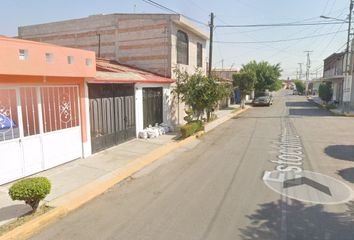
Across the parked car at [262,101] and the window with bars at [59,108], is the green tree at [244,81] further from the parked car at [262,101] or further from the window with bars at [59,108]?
the window with bars at [59,108]

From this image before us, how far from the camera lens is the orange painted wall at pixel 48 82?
6.81 meters

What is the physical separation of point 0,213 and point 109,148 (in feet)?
18.1

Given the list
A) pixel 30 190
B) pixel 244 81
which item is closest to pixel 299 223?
pixel 30 190

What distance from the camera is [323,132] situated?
15383 millimetres

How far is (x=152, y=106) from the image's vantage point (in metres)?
14.3

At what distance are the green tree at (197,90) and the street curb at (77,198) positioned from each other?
5654 mm

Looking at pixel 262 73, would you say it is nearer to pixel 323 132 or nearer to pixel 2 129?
pixel 323 132

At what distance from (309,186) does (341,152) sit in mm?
4684

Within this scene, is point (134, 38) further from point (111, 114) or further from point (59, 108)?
point (59, 108)

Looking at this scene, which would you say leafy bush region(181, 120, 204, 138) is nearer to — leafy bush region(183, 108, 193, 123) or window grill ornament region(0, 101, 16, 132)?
leafy bush region(183, 108, 193, 123)

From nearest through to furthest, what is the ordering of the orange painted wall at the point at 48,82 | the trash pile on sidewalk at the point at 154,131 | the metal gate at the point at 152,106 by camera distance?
the orange painted wall at the point at 48,82, the trash pile on sidewalk at the point at 154,131, the metal gate at the point at 152,106

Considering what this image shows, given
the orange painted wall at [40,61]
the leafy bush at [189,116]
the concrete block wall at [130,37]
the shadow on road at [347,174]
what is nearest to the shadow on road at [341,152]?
the shadow on road at [347,174]

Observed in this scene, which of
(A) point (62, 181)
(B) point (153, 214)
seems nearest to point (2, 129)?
(A) point (62, 181)

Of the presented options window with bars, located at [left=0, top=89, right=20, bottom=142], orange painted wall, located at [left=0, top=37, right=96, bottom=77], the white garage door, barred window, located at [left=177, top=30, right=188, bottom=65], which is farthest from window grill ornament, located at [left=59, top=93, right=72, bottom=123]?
barred window, located at [left=177, top=30, right=188, bottom=65]
